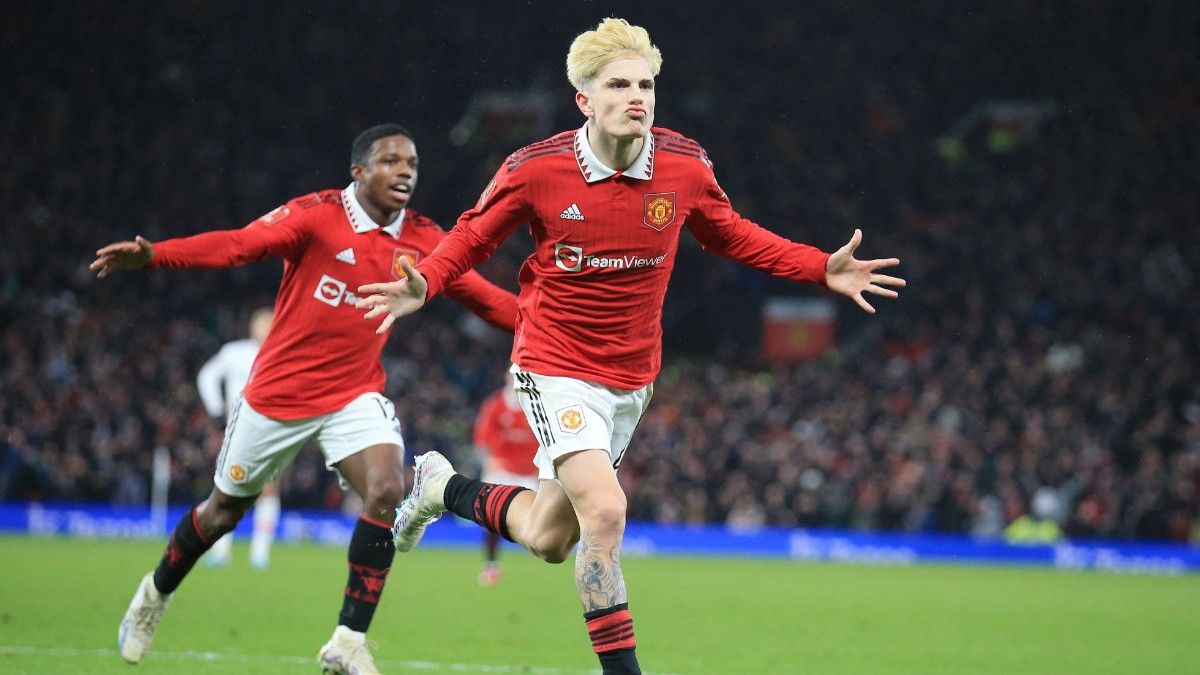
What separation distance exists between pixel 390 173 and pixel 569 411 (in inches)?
86.8

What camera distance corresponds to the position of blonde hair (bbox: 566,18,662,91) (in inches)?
234

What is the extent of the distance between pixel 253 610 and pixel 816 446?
1421 cm

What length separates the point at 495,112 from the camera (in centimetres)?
3669

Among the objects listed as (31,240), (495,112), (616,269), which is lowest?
(616,269)

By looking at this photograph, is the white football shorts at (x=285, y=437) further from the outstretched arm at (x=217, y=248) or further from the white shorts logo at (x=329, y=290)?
the outstretched arm at (x=217, y=248)

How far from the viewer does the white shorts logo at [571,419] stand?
5.92 metres

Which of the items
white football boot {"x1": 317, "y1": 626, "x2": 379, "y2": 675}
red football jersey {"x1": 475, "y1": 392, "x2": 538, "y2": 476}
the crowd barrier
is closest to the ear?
white football boot {"x1": 317, "y1": 626, "x2": 379, "y2": 675}

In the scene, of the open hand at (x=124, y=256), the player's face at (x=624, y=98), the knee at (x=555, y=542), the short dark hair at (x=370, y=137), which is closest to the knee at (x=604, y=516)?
the knee at (x=555, y=542)

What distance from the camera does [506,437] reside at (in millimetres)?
16703

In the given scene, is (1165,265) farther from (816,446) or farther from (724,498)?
(724,498)

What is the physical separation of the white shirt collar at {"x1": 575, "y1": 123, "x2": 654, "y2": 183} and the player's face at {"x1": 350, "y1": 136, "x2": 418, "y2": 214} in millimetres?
1710

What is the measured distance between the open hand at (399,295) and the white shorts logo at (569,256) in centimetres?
70

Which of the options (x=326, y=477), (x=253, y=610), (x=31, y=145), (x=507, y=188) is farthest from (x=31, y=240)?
(x=507, y=188)

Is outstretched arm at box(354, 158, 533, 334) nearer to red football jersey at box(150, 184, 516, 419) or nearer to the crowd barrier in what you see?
red football jersey at box(150, 184, 516, 419)
